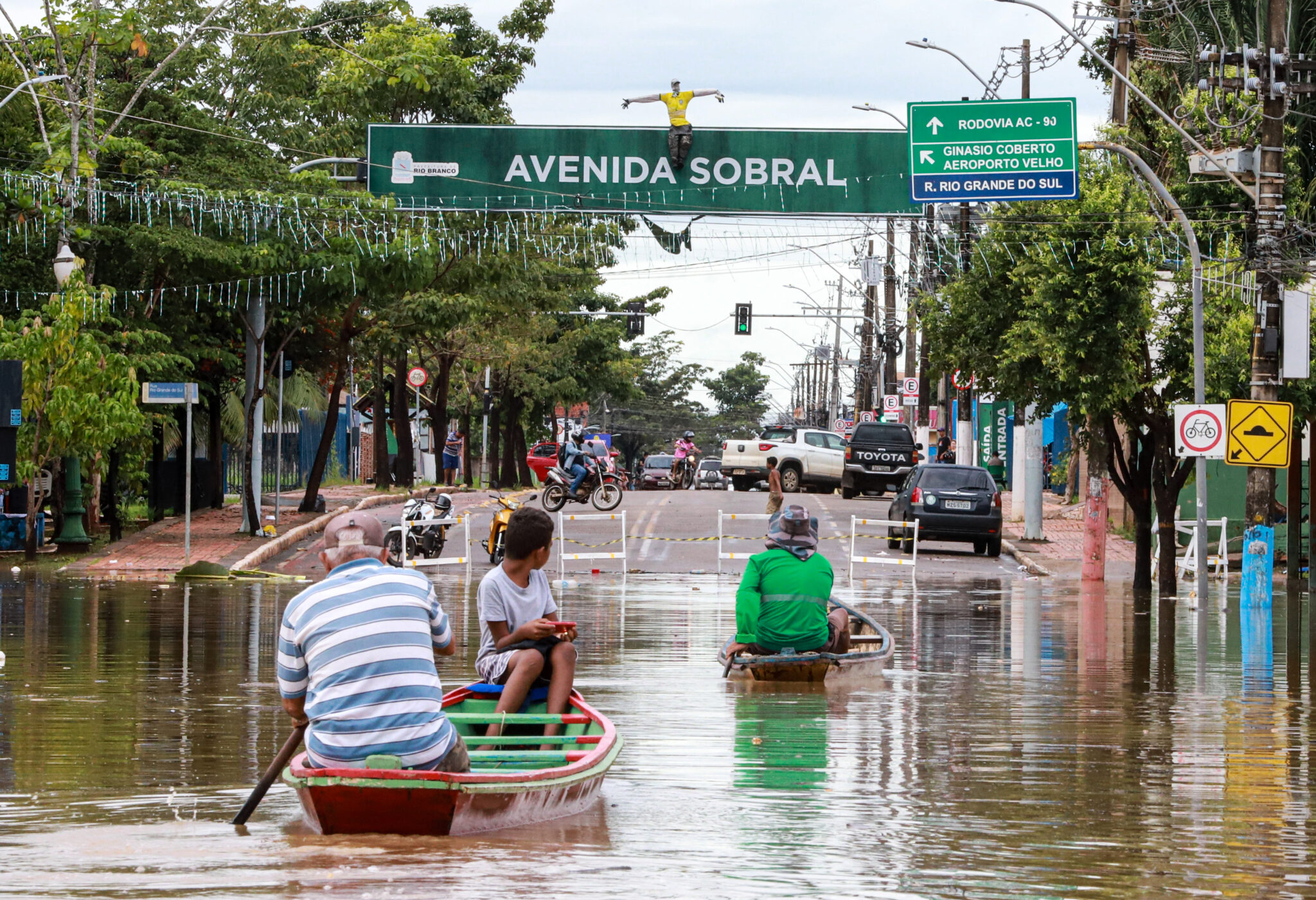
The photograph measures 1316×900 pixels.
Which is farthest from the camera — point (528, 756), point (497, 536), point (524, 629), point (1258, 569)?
point (497, 536)

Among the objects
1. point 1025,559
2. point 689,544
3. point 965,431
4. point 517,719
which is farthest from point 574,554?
point 517,719

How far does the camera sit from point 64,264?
2753 cm

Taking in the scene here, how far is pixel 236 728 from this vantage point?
1091 centimetres

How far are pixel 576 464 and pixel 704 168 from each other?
30.1ft

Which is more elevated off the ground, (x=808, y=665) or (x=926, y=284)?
(x=926, y=284)

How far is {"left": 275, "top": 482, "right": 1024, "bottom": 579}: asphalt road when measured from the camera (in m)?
29.0

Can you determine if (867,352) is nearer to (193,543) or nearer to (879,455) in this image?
(879,455)

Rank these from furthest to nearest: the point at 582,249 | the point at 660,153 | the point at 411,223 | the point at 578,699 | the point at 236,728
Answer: the point at 582,249
the point at 411,223
the point at 660,153
the point at 236,728
the point at 578,699

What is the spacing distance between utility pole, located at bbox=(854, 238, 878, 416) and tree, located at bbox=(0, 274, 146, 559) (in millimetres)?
45823

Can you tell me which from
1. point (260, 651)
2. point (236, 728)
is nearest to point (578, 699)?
point (236, 728)

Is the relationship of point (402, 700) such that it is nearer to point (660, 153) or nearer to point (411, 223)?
point (660, 153)

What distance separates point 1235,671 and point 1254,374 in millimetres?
8353

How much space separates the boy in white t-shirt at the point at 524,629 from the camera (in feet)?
28.5

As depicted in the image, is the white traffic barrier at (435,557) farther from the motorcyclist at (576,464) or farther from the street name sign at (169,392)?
the motorcyclist at (576,464)
